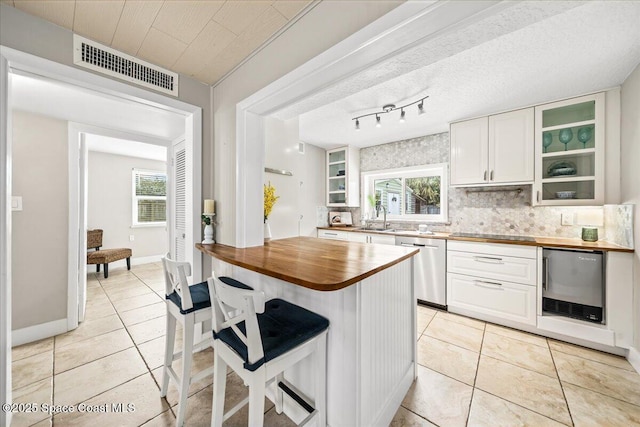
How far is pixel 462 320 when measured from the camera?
2668 millimetres

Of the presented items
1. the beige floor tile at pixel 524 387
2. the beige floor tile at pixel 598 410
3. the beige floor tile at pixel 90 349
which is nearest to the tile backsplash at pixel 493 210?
the beige floor tile at pixel 598 410

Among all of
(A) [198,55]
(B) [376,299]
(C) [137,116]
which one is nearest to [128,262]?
(C) [137,116]

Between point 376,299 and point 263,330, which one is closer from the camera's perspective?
point 263,330

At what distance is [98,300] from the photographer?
317 centimetres

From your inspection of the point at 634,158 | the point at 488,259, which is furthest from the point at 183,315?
the point at 634,158

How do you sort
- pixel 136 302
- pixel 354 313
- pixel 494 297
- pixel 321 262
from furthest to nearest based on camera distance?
pixel 136 302
pixel 494 297
pixel 321 262
pixel 354 313

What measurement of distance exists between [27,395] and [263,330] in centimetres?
187

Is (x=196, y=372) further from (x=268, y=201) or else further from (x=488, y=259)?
(x=488, y=259)

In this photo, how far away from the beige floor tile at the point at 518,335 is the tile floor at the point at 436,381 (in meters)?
0.01

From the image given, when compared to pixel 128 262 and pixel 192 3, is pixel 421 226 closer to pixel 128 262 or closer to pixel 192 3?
pixel 192 3

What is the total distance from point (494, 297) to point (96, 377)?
12.0 feet

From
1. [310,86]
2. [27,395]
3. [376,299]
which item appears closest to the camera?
[376,299]

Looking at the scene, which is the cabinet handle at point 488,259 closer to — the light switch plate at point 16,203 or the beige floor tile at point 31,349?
the beige floor tile at point 31,349

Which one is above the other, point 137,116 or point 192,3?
point 192,3
